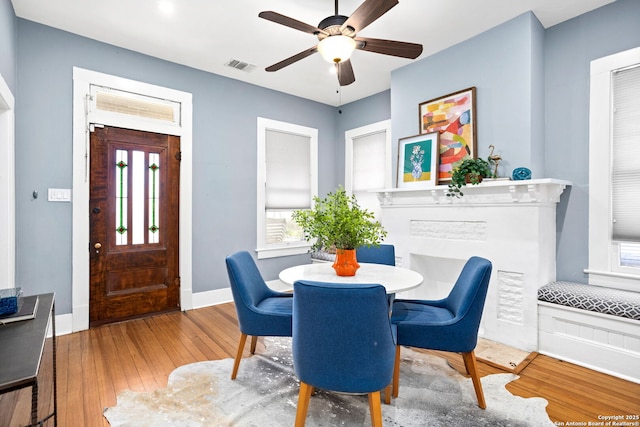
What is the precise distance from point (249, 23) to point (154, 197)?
7.03 ft

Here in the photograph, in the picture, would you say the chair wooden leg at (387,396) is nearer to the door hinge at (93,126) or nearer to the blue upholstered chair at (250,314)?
the blue upholstered chair at (250,314)

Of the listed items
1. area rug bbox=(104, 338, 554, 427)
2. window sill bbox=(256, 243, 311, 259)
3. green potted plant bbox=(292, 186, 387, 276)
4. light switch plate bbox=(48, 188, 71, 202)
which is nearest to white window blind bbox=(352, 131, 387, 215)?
window sill bbox=(256, 243, 311, 259)

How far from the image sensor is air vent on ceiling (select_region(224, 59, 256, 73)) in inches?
155

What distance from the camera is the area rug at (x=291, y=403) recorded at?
188 cm

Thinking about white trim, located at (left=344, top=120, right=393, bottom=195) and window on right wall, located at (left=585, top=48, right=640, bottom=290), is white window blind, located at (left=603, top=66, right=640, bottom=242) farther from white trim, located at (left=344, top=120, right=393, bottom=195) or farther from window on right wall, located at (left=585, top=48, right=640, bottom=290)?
white trim, located at (left=344, top=120, right=393, bottom=195)

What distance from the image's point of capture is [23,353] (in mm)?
1203

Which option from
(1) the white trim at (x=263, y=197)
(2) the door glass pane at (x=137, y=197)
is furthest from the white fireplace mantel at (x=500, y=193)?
(2) the door glass pane at (x=137, y=197)

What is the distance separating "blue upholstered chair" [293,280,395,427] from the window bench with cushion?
195 cm

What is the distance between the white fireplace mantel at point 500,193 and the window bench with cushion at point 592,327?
79cm

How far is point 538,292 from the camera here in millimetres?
2803

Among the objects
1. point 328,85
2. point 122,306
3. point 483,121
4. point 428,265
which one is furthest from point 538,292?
point 122,306

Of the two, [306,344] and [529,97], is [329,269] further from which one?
[529,97]

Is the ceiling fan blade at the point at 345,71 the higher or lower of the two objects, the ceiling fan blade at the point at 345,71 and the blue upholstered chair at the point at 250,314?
the higher

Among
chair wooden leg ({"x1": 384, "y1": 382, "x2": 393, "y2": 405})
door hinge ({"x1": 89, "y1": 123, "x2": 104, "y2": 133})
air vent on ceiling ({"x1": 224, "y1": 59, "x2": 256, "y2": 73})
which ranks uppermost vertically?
air vent on ceiling ({"x1": 224, "y1": 59, "x2": 256, "y2": 73})
